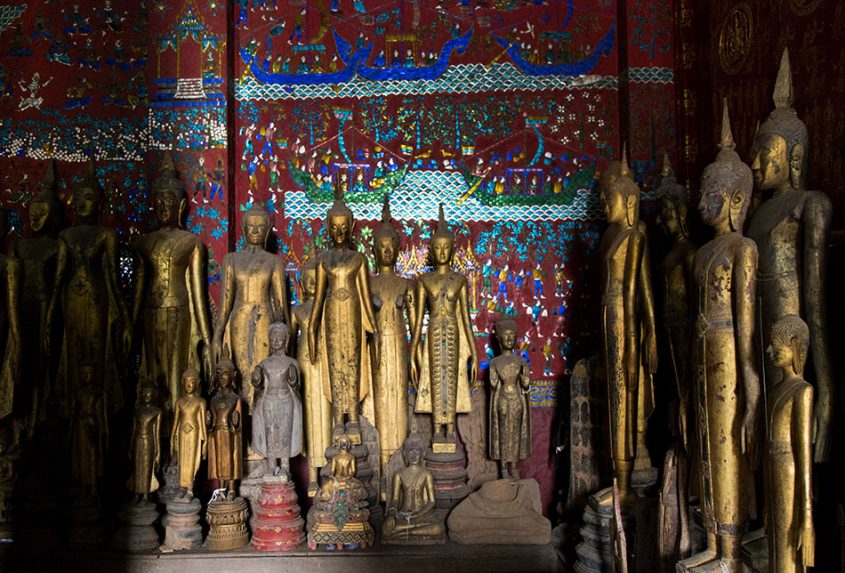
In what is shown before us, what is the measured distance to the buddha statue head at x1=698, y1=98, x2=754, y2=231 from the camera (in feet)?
17.2

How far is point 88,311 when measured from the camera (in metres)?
7.52

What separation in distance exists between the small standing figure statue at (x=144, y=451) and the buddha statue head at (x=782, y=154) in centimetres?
499

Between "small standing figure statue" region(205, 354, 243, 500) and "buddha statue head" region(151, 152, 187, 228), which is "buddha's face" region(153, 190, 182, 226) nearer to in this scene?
"buddha statue head" region(151, 152, 187, 228)

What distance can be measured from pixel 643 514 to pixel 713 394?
1.60m

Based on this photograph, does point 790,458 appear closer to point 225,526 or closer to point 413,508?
point 413,508

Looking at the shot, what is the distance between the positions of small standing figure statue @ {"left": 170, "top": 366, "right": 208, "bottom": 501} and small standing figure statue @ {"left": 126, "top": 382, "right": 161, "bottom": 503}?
0.23m

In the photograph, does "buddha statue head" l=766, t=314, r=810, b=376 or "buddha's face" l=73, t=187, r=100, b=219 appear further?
"buddha's face" l=73, t=187, r=100, b=219

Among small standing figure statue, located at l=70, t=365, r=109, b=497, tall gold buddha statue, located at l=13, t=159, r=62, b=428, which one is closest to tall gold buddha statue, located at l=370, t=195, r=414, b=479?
small standing figure statue, located at l=70, t=365, r=109, b=497

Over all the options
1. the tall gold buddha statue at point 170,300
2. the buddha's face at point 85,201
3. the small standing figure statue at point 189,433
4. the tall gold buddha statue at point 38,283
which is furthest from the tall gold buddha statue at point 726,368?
the tall gold buddha statue at point 38,283

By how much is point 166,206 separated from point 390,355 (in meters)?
2.49

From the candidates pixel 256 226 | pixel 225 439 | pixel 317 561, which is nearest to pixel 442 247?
pixel 256 226

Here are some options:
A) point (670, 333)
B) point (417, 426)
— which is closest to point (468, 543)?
point (417, 426)

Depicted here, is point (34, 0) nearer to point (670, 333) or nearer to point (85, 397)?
point (85, 397)

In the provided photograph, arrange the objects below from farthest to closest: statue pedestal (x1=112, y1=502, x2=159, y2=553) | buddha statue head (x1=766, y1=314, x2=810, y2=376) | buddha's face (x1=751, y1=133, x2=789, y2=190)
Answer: statue pedestal (x1=112, y1=502, x2=159, y2=553), buddha's face (x1=751, y1=133, x2=789, y2=190), buddha statue head (x1=766, y1=314, x2=810, y2=376)
